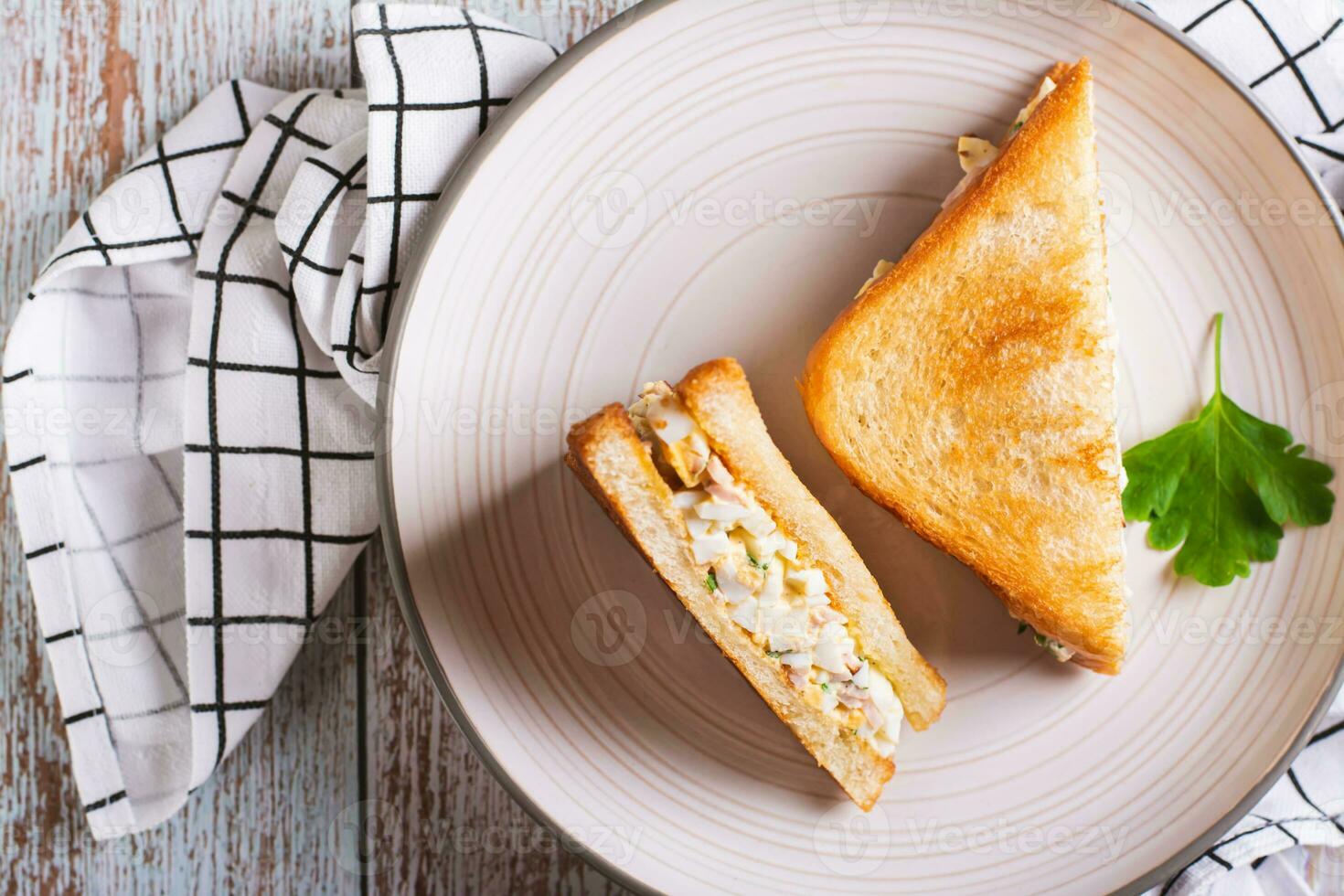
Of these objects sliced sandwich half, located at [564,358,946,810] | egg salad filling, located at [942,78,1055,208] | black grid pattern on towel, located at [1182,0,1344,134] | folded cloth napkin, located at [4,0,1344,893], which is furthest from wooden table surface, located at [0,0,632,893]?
black grid pattern on towel, located at [1182,0,1344,134]

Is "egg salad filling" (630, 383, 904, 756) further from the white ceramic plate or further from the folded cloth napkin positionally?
the folded cloth napkin

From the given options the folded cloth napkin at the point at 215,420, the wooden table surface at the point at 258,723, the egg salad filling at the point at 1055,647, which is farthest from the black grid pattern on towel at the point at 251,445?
the egg salad filling at the point at 1055,647

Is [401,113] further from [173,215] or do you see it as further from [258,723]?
[258,723]

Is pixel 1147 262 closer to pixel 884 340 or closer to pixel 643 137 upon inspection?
pixel 884 340

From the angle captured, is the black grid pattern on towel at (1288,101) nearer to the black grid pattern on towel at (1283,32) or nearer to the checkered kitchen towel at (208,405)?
the black grid pattern on towel at (1283,32)

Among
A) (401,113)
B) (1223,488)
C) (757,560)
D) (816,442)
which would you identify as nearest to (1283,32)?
(1223,488)
